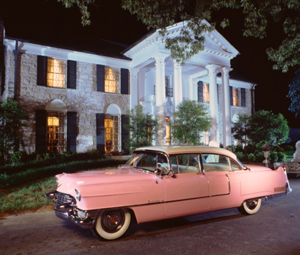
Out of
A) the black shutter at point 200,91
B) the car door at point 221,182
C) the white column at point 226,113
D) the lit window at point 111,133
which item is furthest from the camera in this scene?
the black shutter at point 200,91

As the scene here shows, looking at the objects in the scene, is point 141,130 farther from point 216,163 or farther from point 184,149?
point 184,149

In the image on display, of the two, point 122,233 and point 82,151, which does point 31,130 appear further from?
point 122,233

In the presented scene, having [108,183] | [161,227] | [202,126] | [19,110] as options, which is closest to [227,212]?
[161,227]

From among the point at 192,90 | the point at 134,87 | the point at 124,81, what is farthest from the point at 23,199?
the point at 192,90

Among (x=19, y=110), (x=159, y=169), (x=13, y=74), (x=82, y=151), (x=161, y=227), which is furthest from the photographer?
(x=82, y=151)

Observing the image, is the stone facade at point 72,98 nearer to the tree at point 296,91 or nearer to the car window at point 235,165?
the car window at point 235,165

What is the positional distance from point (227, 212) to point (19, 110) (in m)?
12.1

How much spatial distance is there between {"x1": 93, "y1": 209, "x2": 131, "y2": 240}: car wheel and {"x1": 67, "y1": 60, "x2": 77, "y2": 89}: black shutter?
1445cm

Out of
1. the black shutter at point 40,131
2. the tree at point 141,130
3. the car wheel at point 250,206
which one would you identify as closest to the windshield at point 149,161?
the car wheel at point 250,206

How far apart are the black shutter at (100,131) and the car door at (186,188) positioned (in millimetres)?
13550

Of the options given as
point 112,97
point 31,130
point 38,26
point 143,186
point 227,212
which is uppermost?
point 38,26

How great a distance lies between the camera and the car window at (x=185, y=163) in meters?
5.25

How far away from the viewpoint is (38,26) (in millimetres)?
19766

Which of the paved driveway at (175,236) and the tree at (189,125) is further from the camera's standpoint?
the tree at (189,125)
